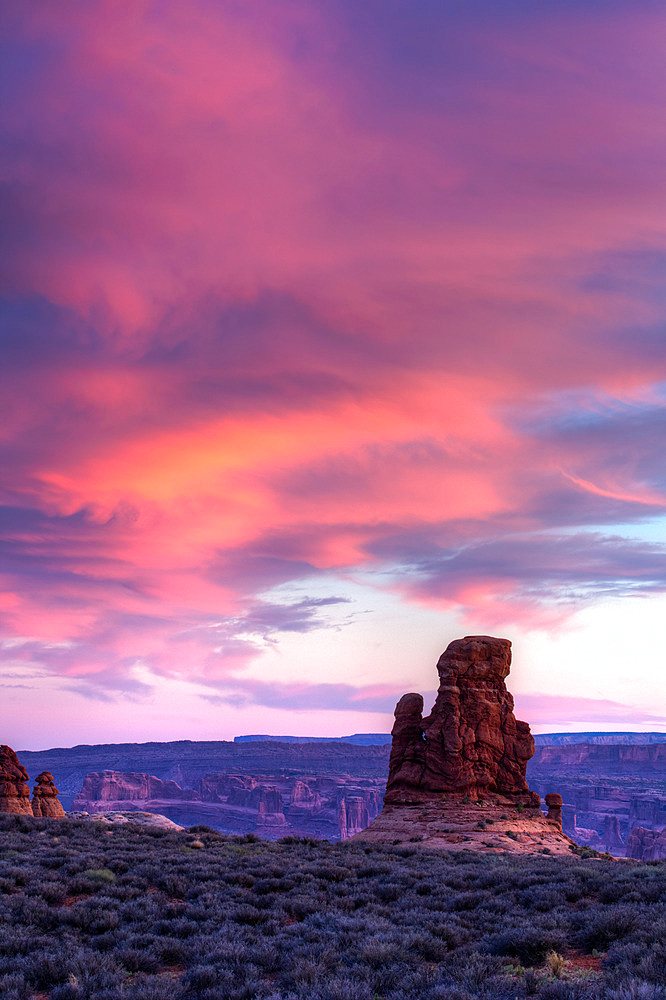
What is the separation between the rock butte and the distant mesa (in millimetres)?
22079

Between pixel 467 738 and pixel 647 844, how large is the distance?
7770 cm

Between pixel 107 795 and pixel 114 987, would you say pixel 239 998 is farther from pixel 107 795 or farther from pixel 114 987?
pixel 107 795

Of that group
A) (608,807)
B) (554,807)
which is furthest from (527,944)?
(608,807)

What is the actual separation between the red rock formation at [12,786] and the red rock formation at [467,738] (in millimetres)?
23419

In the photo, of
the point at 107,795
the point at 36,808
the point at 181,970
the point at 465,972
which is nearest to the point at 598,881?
the point at 465,972

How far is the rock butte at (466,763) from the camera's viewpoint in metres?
38.9

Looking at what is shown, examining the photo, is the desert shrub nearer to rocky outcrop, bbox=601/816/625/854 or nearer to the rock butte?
the rock butte

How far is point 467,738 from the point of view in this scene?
42344mm

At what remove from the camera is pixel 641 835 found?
105 meters

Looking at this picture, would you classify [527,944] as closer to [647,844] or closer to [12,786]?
[12,786]

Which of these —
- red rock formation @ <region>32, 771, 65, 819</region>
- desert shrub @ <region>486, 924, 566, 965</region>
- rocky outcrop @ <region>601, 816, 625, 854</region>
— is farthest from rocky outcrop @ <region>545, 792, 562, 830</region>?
rocky outcrop @ <region>601, 816, 625, 854</region>

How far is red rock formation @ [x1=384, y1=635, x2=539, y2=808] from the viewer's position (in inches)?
1647

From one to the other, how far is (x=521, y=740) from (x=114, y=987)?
123ft

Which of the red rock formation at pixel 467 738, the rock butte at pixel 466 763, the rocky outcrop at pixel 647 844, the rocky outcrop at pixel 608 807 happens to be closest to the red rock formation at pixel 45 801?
the rock butte at pixel 466 763
